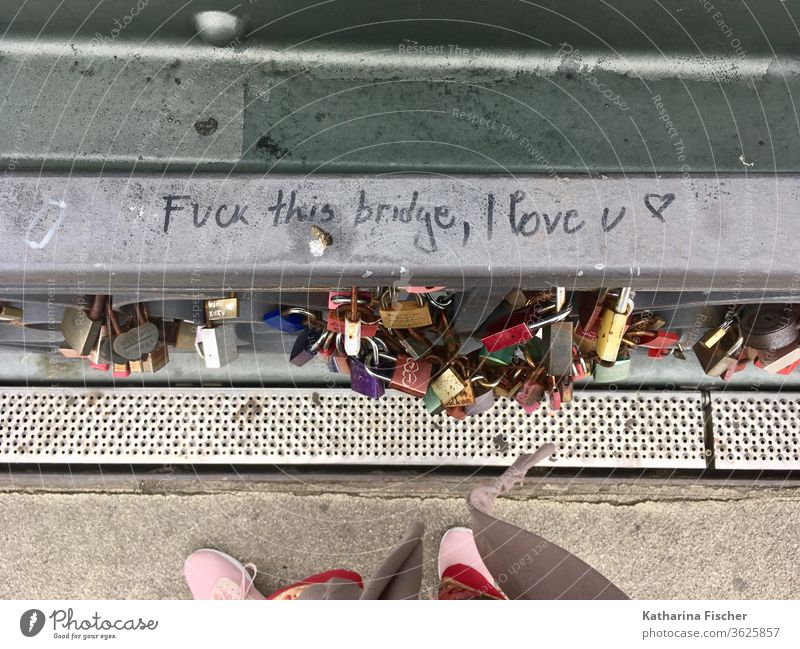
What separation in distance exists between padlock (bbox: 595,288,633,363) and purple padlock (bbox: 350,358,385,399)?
0.45m

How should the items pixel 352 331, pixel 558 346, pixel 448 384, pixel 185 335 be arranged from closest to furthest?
pixel 352 331, pixel 558 346, pixel 448 384, pixel 185 335

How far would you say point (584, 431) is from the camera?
1562 mm

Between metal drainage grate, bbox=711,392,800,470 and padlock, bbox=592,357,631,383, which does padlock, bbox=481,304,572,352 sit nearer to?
padlock, bbox=592,357,631,383

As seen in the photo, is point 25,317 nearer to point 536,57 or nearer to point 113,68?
point 113,68

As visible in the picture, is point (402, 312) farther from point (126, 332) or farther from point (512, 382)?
point (126, 332)

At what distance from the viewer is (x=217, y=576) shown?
160 centimetres

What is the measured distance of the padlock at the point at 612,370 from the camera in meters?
1.31

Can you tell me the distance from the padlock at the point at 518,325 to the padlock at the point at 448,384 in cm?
16

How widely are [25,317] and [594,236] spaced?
3.41 feet

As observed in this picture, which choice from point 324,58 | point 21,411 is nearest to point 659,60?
point 324,58

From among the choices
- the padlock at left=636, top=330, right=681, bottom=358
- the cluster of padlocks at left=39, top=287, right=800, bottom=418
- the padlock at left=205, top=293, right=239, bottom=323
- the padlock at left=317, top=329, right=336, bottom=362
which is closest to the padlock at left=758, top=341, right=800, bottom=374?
the cluster of padlocks at left=39, top=287, right=800, bottom=418

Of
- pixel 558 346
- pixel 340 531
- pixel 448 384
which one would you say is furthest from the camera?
pixel 340 531

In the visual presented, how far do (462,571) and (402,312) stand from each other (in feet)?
2.90

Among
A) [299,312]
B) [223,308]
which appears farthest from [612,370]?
[223,308]
